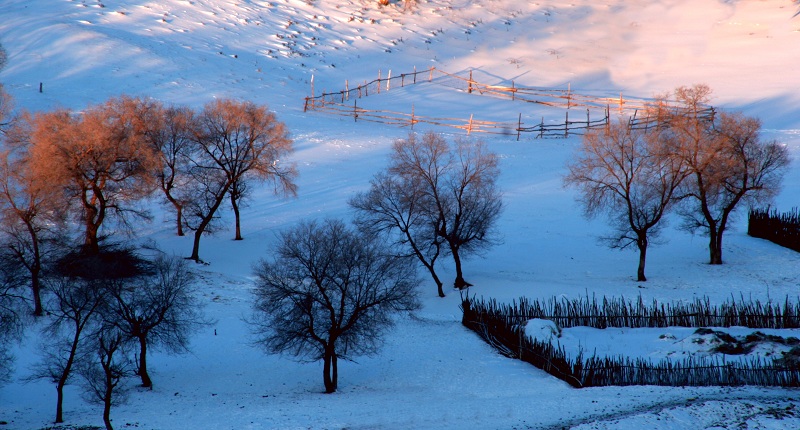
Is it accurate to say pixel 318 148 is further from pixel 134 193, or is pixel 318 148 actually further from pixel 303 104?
pixel 134 193

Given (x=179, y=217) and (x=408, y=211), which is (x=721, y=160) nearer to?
(x=408, y=211)

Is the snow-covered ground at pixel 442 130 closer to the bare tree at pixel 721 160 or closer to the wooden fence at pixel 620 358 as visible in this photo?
the wooden fence at pixel 620 358

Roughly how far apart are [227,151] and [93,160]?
6486mm

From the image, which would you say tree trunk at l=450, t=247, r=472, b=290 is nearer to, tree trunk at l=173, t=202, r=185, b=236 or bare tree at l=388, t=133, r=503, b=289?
bare tree at l=388, t=133, r=503, b=289

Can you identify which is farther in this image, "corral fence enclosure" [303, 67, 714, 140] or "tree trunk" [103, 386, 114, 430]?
"corral fence enclosure" [303, 67, 714, 140]

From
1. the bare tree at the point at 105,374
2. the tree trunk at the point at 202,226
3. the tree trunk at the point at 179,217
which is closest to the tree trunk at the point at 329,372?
the bare tree at the point at 105,374

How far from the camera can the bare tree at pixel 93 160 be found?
25.2 m

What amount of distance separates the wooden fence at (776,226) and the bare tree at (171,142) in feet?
84.2

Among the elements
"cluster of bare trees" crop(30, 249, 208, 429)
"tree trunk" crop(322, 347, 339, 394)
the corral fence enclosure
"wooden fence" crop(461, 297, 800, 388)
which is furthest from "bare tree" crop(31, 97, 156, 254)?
the corral fence enclosure

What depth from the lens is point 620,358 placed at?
59.2 ft

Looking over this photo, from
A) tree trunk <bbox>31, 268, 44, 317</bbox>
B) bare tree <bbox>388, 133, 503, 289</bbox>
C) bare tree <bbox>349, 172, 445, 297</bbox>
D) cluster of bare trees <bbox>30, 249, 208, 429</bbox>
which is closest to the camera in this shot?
cluster of bare trees <bbox>30, 249, 208, 429</bbox>

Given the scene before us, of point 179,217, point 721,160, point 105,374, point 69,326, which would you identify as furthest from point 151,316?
point 721,160

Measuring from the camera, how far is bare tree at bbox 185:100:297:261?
29.5 metres

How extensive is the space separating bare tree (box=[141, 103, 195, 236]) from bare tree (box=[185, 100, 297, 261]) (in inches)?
17.1
